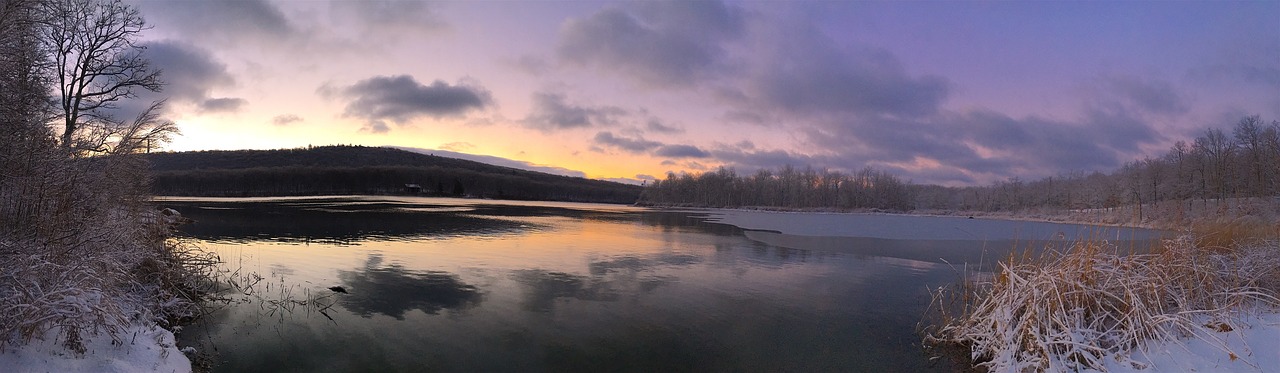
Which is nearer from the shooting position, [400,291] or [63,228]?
[63,228]

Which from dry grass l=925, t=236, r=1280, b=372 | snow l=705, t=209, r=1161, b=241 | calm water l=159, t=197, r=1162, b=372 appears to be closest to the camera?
dry grass l=925, t=236, r=1280, b=372

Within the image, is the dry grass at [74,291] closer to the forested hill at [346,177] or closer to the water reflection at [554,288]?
the water reflection at [554,288]

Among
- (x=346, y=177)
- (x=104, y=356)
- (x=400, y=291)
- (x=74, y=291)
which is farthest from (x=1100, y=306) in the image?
(x=346, y=177)

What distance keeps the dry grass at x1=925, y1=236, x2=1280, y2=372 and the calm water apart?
107 cm

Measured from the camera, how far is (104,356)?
5.48 meters

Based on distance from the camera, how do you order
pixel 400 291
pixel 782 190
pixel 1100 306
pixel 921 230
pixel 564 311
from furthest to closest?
pixel 782 190, pixel 921 230, pixel 400 291, pixel 564 311, pixel 1100 306

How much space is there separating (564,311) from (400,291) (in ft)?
13.2

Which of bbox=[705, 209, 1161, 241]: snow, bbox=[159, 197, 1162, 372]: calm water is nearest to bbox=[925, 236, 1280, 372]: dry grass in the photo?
bbox=[159, 197, 1162, 372]: calm water

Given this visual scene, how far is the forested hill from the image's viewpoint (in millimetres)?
117787

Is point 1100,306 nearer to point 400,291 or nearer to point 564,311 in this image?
point 564,311

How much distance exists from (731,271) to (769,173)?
116895mm

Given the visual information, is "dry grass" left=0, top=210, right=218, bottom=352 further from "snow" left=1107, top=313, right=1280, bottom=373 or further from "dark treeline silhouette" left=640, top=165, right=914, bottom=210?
"dark treeline silhouette" left=640, top=165, right=914, bottom=210

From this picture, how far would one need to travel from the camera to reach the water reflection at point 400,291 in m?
9.91

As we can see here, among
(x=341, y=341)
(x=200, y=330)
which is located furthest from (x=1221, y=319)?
(x=200, y=330)
